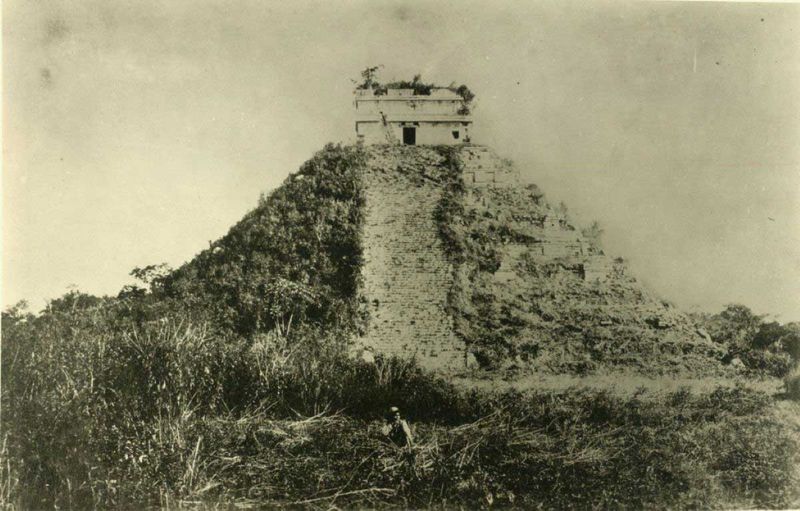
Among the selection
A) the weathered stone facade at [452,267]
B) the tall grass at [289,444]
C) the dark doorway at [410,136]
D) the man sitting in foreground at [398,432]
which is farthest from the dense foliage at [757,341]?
the dark doorway at [410,136]

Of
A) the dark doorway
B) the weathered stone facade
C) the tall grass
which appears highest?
the dark doorway

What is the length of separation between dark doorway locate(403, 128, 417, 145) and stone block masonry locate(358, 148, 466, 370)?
364mm

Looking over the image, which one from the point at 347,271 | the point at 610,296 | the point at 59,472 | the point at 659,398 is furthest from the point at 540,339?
the point at 59,472

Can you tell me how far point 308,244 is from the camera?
16109mm

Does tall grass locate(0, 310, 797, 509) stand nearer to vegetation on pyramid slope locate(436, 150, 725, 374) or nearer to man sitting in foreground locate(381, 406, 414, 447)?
man sitting in foreground locate(381, 406, 414, 447)

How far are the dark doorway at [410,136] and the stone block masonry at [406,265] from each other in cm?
36

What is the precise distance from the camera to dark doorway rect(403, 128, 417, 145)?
17.7 metres

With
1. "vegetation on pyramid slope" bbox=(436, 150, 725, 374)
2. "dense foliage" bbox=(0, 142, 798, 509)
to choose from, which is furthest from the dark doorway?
"dense foliage" bbox=(0, 142, 798, 509)

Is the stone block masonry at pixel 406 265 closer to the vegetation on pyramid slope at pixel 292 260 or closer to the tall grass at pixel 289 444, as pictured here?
the vegetation on pyramid slope at pixel 292 260

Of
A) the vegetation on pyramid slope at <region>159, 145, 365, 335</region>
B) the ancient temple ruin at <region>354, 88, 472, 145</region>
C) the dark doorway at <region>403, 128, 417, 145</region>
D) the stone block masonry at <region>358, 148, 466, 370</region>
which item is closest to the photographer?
the stone block masonry at <region>358, 148, 466, 370</region>

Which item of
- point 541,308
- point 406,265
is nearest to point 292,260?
point 406,265

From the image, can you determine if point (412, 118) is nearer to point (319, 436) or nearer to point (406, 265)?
point (406, 265)

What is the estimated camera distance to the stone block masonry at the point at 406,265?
15.0 meters

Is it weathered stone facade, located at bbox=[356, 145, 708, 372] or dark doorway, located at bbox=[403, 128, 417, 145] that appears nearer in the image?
weathered stone facade, located at bbox=[356, 145, 708, 372]
